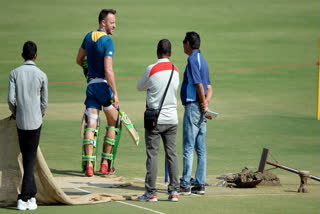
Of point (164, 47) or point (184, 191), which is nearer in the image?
point (164, 47)

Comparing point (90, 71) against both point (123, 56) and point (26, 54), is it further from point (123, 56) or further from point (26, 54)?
point (123, 56)

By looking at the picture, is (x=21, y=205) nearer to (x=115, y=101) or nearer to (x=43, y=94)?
(x=43, y=94)

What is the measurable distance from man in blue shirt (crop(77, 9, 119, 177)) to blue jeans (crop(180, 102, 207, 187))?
1652 millimetres

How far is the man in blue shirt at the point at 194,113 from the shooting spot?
973 centimetres

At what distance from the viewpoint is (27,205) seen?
8414 millimetres

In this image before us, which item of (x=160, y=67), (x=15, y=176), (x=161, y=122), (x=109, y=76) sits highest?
(x=160, y=67)

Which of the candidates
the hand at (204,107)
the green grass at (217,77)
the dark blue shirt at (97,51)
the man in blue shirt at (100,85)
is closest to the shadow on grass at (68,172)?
the green grass at (217,77)

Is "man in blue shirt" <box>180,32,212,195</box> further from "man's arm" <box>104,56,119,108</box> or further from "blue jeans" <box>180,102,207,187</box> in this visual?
"man's arm" <box>104,56,119,108</box>

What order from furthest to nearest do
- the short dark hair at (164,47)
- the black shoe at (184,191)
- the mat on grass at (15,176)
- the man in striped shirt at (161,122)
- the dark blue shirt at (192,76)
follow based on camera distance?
1. the dark blue shirt at (192,76)
2. the black shoe at (184,191)
3. the short dark hair at (164,47)
4. the man in striped shirt at (161,122)
5. the mat on grass at (15,176)

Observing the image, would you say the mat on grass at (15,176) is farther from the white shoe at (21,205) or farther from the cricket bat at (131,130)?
the cricket bat at (131,130)

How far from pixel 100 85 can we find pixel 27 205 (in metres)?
3.21

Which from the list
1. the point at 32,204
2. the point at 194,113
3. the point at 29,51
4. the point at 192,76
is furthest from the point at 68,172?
the point at 29,51

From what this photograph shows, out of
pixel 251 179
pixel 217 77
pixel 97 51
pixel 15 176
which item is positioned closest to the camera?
pixel 15 176

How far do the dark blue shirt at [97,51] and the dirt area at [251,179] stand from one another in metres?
2.49
